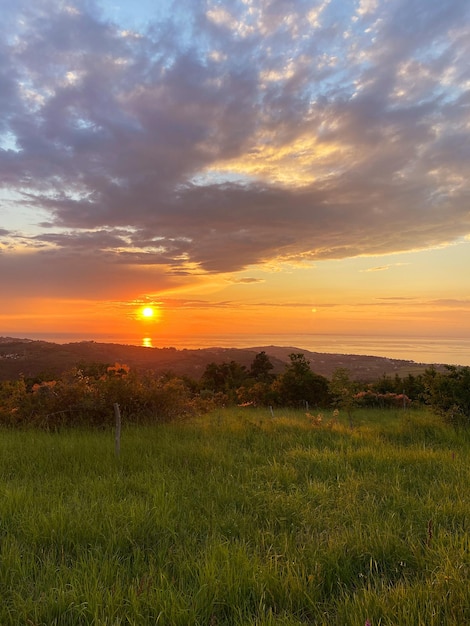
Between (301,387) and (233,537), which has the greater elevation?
(233,537)

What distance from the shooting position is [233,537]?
445cm

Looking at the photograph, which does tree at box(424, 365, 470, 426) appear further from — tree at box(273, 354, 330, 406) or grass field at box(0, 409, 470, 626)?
tree at box(273, 354, 330, 406)

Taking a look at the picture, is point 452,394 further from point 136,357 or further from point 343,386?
point 136,357

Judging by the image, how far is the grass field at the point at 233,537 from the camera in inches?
128

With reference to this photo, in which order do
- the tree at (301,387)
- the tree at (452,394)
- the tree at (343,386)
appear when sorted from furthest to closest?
the tree at (301,387)
the tree at (343,386)
the tree at (452,394)

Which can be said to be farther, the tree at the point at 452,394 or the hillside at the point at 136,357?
the hillside at the point at 136,357

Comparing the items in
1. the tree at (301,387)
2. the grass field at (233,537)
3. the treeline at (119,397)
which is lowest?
the tree at (301,387)

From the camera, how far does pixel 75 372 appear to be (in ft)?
44.8

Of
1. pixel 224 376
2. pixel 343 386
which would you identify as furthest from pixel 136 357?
pixel 343 386

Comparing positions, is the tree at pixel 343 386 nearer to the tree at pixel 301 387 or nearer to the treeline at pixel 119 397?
the treeline at pixel 119 397

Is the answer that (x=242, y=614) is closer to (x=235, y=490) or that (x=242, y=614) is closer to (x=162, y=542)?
(x=162, y=542)

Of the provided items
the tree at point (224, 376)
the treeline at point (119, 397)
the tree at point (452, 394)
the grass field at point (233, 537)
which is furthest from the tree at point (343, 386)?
the tree at point (224, 376)

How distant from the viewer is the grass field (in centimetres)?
326

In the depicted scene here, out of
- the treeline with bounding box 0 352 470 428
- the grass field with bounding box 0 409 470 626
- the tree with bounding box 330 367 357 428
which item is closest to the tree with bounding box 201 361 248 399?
the treeline with bounding box 0 352 470 428
